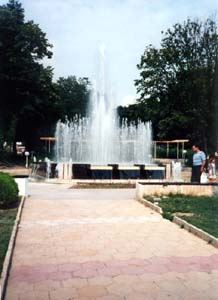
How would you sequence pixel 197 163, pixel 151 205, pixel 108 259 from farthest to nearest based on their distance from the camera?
pixel 197 163 → pixel 151 205 → pixel 108 259

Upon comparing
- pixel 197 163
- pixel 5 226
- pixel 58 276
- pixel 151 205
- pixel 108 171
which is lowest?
pixel 58 276

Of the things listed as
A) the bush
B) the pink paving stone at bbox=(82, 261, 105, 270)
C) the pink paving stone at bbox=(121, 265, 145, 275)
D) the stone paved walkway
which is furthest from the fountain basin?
the pink paving stone at bbox=(121, 265, 145, 275)

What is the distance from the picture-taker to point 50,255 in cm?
Answer: 671

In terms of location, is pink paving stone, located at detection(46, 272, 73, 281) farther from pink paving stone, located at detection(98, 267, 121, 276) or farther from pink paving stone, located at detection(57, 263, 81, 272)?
pink paving stone, located at detection(98, 267, 121, 276)

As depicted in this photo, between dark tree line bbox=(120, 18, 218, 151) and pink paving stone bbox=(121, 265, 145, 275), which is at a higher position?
dark tree line bbox=(120, 18, 218, 151)

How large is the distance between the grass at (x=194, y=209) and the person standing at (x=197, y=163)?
5.83 ft

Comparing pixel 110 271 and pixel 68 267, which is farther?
pixel 68 267

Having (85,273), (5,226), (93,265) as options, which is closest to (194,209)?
(5,226)

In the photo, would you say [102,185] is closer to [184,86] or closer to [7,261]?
[7,261]

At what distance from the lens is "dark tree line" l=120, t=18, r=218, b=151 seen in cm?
2980

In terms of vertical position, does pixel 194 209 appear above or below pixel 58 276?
above

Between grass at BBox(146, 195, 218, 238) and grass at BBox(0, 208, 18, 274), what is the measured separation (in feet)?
10.1

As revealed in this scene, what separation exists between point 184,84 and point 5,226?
27.5m

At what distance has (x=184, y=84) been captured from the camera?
34.8m
